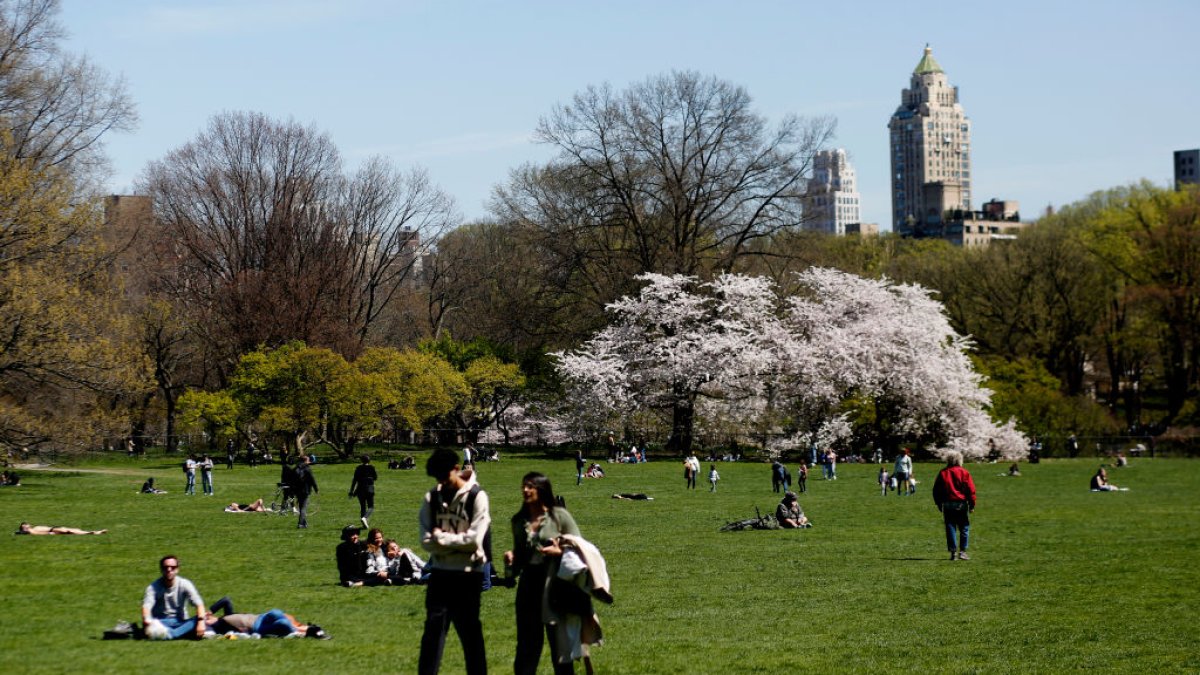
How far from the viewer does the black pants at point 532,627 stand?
10789mm

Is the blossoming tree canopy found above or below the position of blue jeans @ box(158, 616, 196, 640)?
above

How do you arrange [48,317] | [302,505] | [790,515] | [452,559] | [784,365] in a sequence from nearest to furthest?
[452,559] < [302,505] < [790,515] < [48,317] < [784,365]

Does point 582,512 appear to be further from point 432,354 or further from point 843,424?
point 432,354

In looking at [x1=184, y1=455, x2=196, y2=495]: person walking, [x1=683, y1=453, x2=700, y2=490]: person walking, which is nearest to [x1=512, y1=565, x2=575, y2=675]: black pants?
[x1=184, y1=455, x2=196, y2=495]: person walking

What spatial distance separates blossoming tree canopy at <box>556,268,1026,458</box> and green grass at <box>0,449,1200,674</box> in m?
25.3

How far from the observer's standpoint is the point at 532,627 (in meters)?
10.8

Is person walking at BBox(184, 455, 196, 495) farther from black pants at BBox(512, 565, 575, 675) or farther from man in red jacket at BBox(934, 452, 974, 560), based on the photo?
black pants at BBox(512, 565, 575, 675)

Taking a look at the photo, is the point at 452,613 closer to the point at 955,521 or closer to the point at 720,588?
the point at 720,588

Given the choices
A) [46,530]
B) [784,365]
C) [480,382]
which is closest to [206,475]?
[46,530]

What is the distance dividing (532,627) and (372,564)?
32.5 ft

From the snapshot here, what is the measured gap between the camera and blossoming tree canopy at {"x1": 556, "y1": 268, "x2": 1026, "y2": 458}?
6431 centimetres

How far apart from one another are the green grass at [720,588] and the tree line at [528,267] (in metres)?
22.3

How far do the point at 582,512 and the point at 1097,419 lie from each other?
50455 millimetres

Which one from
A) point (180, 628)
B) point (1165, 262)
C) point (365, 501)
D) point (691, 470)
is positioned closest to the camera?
point (180, 628)
